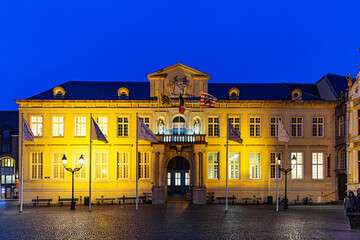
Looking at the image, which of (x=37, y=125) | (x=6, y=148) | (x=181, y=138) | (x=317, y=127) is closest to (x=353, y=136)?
(x=317, y=127)

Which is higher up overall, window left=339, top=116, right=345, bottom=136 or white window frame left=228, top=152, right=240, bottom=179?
window left=339, top=116, right=345, bottom=136

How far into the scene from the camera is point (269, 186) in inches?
1684

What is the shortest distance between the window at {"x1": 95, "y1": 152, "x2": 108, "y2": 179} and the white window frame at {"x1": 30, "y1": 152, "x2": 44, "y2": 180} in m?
5.31

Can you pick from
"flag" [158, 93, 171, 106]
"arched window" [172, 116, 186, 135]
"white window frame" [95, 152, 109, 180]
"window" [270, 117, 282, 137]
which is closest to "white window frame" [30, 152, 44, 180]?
"white window frame" [95, 152, 109, 180]

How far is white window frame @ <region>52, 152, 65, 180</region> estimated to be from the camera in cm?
4272

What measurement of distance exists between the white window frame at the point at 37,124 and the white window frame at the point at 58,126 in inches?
44.5

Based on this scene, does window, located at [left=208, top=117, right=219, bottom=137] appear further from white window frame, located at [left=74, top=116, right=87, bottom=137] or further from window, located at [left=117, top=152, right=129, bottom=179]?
white window frame, located at [left=74, top=116, right=87, bottom=137]

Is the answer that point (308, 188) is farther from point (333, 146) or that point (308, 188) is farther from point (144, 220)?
point (144, 220)

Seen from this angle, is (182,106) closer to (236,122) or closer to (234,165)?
(236,122)

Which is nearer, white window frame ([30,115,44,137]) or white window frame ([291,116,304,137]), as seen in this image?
white window frame ([30,115,44,137])

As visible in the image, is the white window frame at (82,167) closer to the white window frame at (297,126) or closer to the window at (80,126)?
the window at (80,126)

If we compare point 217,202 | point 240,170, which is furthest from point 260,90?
point 217,202

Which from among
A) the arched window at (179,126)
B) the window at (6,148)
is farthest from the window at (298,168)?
the window at (6,148)

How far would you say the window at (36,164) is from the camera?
42812 mm
